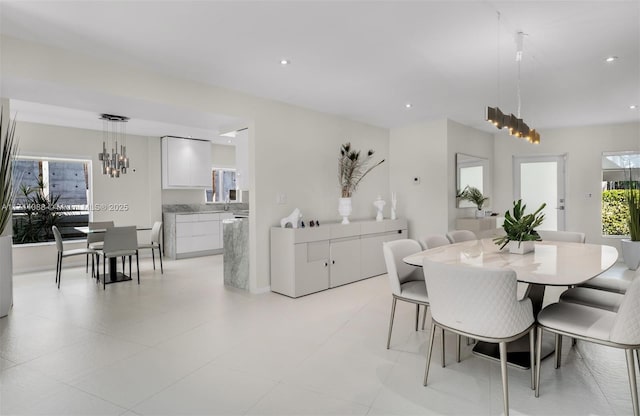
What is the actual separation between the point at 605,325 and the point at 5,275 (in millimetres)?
5048

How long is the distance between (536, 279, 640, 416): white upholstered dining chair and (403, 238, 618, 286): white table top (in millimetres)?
230

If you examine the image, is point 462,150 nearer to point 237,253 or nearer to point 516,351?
point 237,253

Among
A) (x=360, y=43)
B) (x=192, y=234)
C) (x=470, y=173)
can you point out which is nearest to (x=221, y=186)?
(x=192, y=234)

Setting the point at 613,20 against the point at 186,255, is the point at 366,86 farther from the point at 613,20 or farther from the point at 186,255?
the point at 186,255

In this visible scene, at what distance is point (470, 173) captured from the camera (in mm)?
6500

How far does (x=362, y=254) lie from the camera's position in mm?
5254

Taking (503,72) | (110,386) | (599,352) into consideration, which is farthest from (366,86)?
(110,386)

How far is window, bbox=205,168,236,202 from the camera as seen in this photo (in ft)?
27.9

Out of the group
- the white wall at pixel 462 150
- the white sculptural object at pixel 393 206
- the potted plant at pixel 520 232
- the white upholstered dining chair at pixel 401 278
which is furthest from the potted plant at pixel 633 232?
the white upholstered dining chair at pixel 401 278

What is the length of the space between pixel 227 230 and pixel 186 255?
276 centimetres

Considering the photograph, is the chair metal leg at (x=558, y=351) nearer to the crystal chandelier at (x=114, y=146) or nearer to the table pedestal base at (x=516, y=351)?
the table pedestal base at (x=516, y=351)

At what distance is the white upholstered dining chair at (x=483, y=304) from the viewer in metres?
1.93

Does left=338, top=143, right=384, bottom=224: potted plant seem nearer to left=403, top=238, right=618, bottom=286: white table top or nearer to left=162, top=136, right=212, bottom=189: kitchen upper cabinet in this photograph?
left=403, top=238, right=618, bottom=286: white table top

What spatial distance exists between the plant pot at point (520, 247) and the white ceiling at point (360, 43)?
5.56 ft
